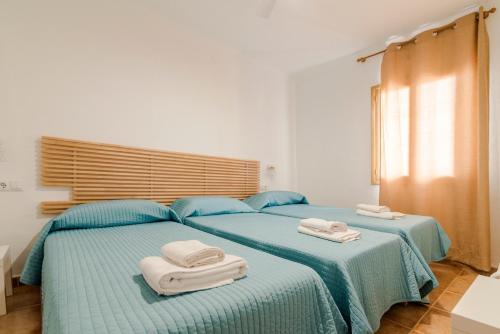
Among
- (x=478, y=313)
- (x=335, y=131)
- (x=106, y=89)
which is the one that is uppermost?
(x=106, y=89)

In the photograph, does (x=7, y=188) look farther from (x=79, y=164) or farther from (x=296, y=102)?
(x=296, y=102)

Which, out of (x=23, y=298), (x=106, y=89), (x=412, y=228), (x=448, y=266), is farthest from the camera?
(x=448, y=266)

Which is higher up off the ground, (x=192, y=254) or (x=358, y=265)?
(x=192, y=254)

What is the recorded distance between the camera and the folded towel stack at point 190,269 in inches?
36.4

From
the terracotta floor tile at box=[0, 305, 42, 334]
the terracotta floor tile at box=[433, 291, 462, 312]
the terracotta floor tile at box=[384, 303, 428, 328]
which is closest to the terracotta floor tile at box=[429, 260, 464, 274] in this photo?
the terracotta floor tile at box=[433, 291, 462, 312]

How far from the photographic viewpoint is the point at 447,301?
1.92 metres

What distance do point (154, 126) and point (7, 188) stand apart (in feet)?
4.33

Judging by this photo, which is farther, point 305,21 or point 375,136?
point 375,136

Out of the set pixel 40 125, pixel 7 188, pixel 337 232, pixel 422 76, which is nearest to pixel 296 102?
pixel 422 76

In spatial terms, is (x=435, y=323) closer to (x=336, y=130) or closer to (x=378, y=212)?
(x=378, y=212)

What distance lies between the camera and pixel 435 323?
1.64 m

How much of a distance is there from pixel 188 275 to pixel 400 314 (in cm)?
158

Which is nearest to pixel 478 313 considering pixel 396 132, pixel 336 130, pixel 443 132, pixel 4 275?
pixel 443 132

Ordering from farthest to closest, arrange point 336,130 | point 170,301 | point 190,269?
point 336,130
point 190,269
point 170,301
